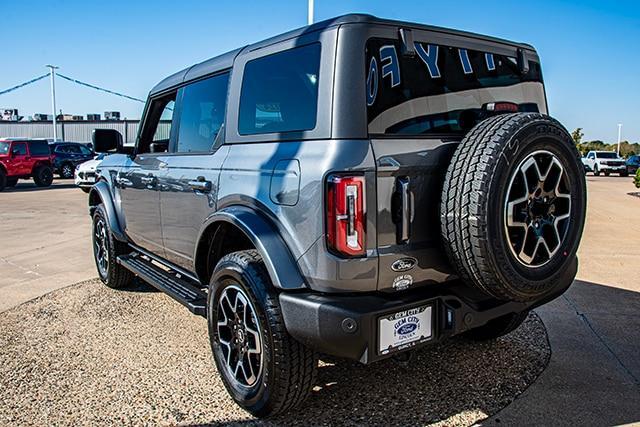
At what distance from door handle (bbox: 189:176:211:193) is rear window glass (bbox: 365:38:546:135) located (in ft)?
4.05

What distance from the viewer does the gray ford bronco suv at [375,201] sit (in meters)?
2.37

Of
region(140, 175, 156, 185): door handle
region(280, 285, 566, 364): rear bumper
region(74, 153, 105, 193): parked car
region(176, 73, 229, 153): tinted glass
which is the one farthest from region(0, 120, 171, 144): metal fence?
region(280, 285, 566, 364): rear bumper

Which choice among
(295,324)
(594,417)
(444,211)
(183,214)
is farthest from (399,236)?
(183,214)

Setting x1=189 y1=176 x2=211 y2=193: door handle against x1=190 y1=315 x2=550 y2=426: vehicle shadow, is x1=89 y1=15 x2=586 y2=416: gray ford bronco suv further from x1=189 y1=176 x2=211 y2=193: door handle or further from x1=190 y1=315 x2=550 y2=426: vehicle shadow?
x1=190 y1=315 x2=550 y2=426: vehicle shadow

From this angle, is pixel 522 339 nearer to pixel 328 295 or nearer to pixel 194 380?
pixel 328 295

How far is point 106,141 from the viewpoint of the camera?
15.4 feet

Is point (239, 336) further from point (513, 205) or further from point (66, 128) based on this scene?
point (66, 128)

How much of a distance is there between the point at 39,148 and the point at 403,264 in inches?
792

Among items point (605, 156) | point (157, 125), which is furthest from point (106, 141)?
point (605, 156)

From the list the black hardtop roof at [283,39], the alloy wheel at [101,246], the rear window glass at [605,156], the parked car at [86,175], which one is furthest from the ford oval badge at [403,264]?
the rear window glass at [605,156]

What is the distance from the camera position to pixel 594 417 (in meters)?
2.79

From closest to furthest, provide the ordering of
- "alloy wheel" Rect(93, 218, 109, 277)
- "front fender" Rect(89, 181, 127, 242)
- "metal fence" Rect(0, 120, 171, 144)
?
1. "front fender" Rect(89, 181, 127, 242)
2. "alloy wheel" Rect(93, 218, 109, 277)
3. "metal fence" Rect(0, 120, 171, 144)

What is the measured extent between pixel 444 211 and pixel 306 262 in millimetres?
691

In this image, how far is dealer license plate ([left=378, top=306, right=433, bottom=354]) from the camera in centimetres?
238
